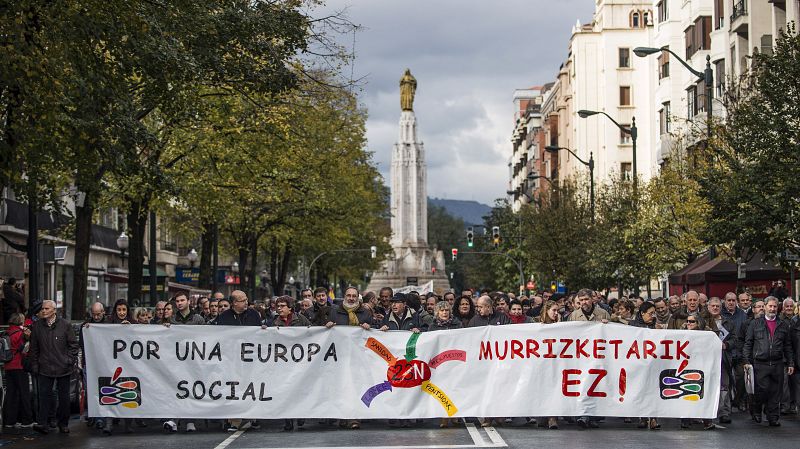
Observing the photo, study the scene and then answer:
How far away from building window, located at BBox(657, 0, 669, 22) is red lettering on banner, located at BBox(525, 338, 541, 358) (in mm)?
47611

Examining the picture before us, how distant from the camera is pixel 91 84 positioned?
18.4 meters

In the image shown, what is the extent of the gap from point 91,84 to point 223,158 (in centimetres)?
1701

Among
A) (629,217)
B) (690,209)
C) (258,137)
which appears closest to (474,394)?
(258,137)

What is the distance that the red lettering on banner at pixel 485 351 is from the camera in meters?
17.7

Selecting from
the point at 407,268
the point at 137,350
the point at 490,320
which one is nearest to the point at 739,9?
the point at 490,320

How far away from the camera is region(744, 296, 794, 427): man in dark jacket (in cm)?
1800

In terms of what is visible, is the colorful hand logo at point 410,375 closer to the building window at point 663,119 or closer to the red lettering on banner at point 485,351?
the red lettering on banner at point 485,351

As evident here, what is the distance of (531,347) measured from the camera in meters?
17.7

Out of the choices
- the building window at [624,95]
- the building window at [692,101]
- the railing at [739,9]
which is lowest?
the building window at [692,101]

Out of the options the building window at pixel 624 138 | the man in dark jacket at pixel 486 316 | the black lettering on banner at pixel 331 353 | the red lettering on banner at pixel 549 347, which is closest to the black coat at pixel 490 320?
the man in dark jacket at pixel 486 316

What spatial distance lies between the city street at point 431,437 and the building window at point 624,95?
238 ft

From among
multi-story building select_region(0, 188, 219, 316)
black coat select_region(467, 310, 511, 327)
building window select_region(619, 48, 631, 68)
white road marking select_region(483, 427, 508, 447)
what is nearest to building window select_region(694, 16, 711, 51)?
multi-story building select_region(0, 188, 219, 316)

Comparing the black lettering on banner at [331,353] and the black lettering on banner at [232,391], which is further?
the black lettering on banner at [331,353]

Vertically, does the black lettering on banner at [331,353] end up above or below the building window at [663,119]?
below
